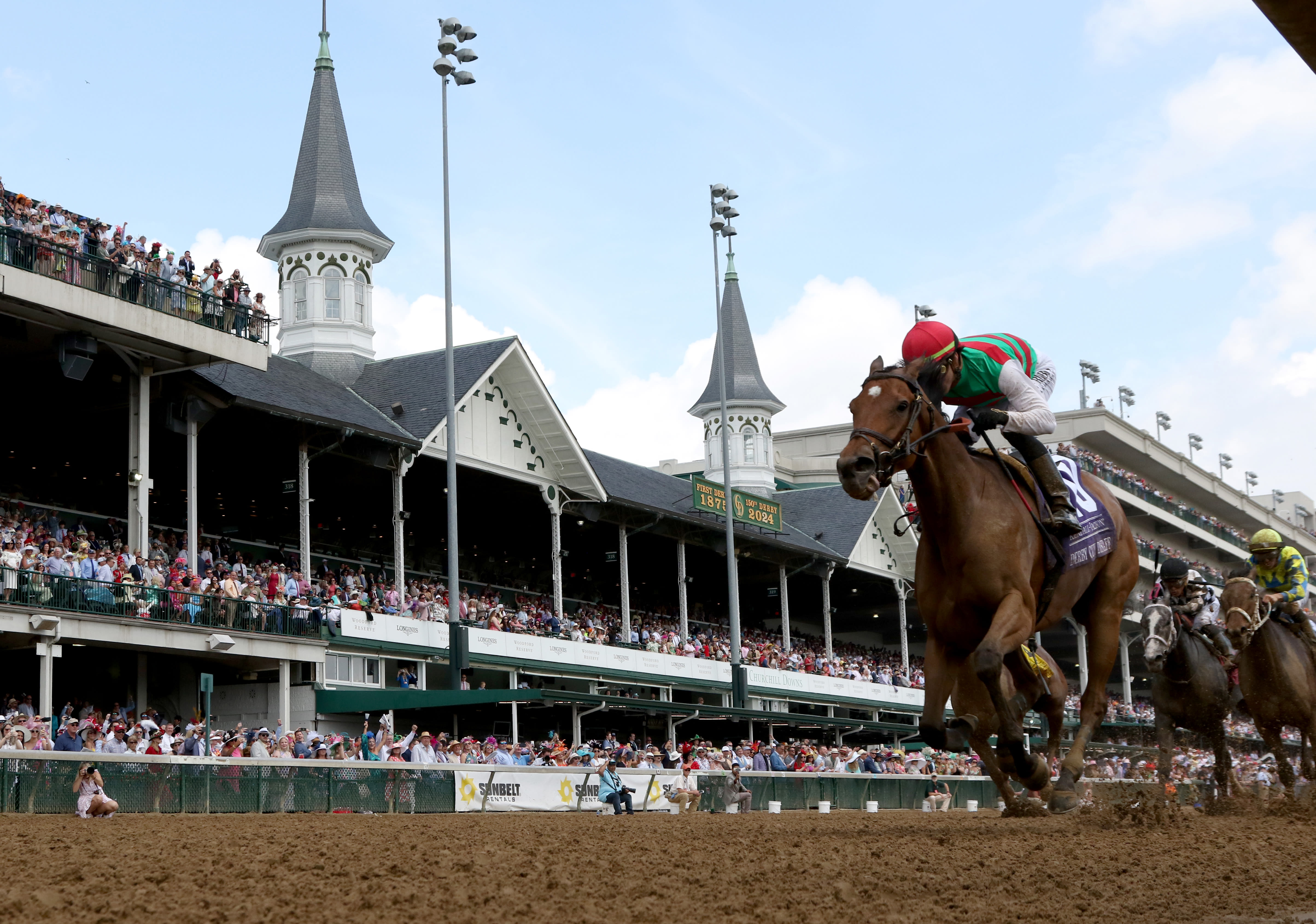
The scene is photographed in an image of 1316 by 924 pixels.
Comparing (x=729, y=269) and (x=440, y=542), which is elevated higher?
(x=729, y=269)

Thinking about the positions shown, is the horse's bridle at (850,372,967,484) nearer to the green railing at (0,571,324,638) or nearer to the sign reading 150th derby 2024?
the green railing at (0,571,324,638)

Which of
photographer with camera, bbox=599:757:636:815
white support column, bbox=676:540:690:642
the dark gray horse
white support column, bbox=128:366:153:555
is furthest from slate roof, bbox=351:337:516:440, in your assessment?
the dark gray horse

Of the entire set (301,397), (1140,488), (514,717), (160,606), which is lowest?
(514,717)

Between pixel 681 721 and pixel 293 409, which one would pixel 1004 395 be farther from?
pixel 681 721

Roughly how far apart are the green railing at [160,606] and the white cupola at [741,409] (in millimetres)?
39956

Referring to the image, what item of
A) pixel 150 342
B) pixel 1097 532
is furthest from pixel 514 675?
pixel 1097 532

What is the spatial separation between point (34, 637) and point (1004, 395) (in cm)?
1810

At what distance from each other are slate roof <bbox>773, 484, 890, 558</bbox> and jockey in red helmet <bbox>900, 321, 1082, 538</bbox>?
37.9m

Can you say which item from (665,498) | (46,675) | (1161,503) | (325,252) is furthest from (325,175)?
(1161,503)

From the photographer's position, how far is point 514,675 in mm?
33281

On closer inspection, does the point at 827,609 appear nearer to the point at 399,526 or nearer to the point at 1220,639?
the point at 399,526

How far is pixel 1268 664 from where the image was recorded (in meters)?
12.1

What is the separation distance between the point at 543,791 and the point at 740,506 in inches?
849

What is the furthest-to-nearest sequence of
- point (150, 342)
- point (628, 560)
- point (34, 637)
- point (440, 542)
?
1. point (628, 560)
2. point (440, 542)
3. point (150, 342)
4. point (34, 637)
